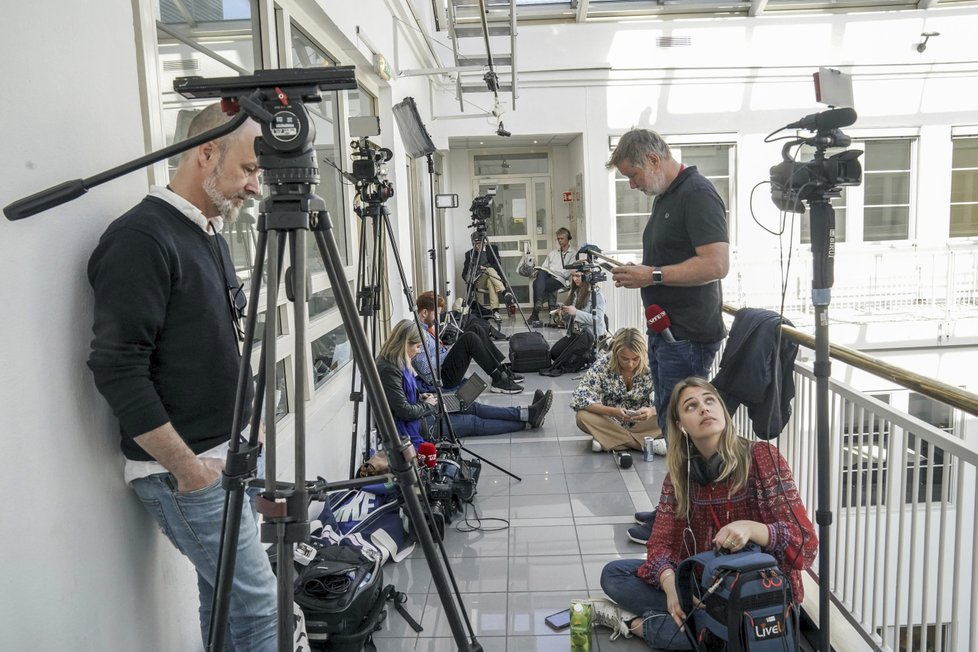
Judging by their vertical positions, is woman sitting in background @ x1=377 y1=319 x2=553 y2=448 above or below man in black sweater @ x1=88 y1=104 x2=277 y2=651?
below

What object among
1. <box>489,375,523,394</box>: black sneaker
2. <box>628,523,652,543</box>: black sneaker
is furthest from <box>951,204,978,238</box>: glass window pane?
<box>628,523,652,543</box>: black sneaker

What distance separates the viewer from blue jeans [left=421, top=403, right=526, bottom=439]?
15.2 ft

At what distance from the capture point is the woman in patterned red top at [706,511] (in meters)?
2.05

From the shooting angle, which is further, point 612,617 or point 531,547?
point 531,547

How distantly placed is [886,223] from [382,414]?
34.0 feet

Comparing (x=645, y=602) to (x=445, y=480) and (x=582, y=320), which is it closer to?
(x=445, y=480)

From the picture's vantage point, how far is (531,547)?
299cm

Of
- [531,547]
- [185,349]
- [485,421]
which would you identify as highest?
[185,349]

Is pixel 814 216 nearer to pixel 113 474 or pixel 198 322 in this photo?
pixel 198 322

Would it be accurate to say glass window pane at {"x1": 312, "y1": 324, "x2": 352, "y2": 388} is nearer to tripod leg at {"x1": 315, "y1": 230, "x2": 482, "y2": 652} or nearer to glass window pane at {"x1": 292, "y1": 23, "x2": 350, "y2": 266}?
glass window pane at {"x1": 292, "y1": 23, "x2": 350, "y2": 266}

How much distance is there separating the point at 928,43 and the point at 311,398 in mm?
9813

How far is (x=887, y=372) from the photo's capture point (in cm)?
184

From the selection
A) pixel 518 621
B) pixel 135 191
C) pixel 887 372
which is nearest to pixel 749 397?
pixel 887 372

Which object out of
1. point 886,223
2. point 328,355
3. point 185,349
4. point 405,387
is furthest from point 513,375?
point 886,223
